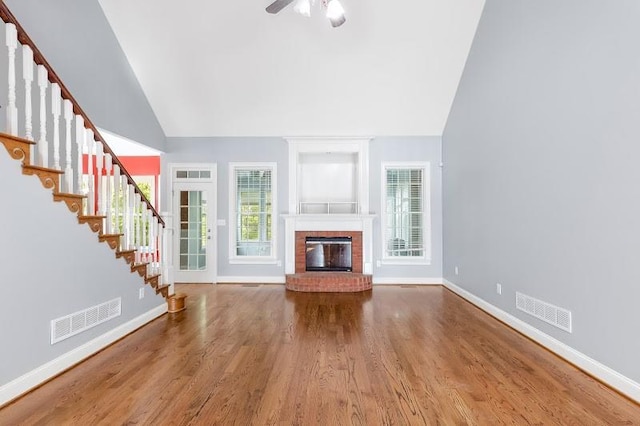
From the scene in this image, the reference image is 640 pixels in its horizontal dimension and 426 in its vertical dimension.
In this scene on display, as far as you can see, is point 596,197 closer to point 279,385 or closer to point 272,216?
point 279,385

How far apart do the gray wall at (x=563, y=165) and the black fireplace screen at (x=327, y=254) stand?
2.33 metres

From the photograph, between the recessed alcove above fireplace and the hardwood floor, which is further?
the recessed alcove above fireplace

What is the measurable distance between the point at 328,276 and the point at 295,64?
3.58m

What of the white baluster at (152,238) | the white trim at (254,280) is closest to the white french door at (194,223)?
the white trim at (254,280)

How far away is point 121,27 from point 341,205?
4579 millimetres

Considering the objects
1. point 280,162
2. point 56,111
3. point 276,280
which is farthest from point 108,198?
point 276,280

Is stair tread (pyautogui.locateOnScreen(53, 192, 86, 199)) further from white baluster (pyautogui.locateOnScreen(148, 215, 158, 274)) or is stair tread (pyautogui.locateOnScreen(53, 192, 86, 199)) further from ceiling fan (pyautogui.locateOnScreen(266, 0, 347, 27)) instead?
ceiling fan (pyautogui.locateOnScreen(266, 0, 347, 27))

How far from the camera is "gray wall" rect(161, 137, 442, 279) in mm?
6121

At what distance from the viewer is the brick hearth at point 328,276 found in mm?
5535

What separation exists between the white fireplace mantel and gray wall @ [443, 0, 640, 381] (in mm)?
1937

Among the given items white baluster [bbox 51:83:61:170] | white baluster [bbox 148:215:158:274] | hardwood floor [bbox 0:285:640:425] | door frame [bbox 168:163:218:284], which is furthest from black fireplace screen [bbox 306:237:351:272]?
white baluster [bbox 51:83:61:170]

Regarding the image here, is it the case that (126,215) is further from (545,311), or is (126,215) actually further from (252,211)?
(545,311)

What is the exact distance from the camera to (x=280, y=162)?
6.23 meters

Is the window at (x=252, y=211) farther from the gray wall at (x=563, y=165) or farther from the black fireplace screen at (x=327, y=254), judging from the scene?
the gray wall at (x=563, y=165)
